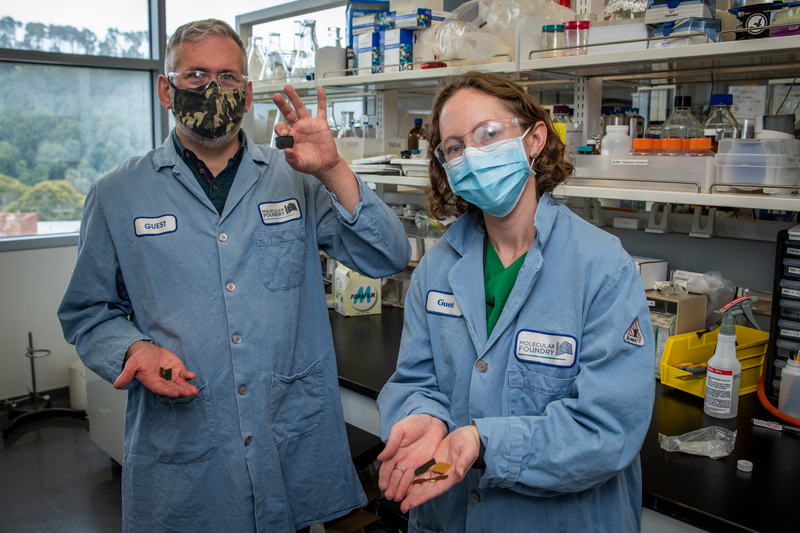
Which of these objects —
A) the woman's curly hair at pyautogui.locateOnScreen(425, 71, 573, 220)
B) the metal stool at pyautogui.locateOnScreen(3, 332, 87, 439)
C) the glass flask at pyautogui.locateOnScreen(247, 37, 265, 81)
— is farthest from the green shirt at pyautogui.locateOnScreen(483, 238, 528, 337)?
the metal stool at pyautogui.locateOnScreen(3, 332, 87, 439)

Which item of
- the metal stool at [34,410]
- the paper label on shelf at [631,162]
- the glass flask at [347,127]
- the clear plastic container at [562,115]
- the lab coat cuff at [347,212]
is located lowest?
the metal stool at [34,410]

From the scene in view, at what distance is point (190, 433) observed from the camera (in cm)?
137

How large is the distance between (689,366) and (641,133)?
746 millimetres

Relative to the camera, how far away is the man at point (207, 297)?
1.37 m

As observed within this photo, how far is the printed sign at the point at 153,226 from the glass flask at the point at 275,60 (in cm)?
173

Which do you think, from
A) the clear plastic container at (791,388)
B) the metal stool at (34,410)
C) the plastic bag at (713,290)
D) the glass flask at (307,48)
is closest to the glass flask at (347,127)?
the glass flask at (307,48)

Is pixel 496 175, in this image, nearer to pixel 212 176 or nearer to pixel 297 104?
pixel 297 104

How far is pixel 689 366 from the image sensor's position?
166 cm

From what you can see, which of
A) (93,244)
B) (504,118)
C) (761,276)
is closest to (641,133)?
(761,276)

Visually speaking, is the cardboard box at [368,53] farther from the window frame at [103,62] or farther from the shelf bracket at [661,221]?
the window frame at [103,62]

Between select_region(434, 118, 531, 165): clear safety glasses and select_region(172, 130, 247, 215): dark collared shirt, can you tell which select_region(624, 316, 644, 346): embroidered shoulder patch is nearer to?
select_region(434, 118, 531, 165): clear safety glasses

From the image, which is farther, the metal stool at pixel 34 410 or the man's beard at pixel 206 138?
the metal stool at pixel 34 410

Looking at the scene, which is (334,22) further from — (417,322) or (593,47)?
(417,322)

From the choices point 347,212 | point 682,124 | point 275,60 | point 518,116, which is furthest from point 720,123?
point 275,60
